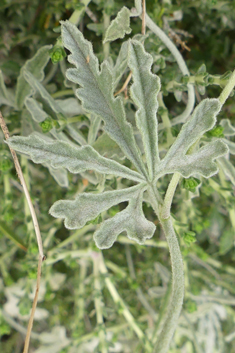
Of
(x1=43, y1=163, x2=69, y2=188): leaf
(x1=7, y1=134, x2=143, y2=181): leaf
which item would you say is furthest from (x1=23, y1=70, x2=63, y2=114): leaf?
(x1=7, y1=134, x2=143, y2=181): leaf

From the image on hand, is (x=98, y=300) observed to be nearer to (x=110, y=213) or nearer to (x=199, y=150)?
(x=110, y=213)

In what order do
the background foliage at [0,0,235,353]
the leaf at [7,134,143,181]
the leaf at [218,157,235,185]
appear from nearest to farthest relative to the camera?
1. the leaf at [7,134,143,181]
2. the leaf at [218,157,235,185]
3. the background foliage at [0,0,235,353]

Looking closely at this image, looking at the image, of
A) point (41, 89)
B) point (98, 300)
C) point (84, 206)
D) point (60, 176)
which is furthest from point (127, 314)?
point (41, 89)

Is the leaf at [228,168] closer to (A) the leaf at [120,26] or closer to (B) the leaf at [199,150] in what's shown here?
(B) the leaf at [199,150]

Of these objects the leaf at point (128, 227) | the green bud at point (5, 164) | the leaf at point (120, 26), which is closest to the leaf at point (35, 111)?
the green bud at point (5, 164)

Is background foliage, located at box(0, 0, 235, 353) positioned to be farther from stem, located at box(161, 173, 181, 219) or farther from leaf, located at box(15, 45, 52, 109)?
stem, located at box(161, 173, 181, 219)
